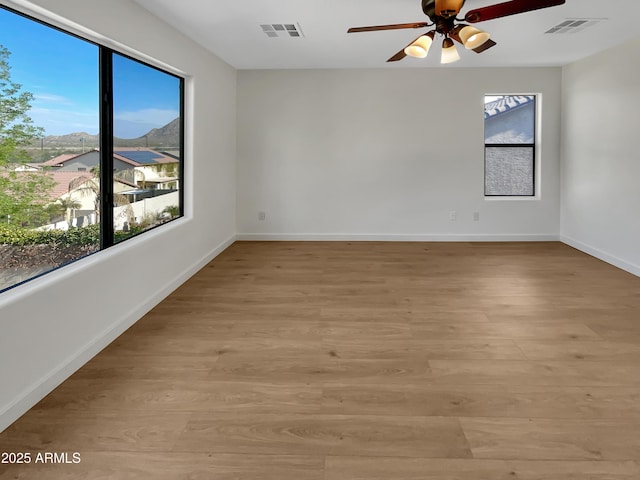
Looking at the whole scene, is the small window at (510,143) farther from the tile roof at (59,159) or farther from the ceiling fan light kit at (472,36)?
the tile roof at (59,159)

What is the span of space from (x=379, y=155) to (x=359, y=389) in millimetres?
4927

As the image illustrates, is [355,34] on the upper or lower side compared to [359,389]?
upper

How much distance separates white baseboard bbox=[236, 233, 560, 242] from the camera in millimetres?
7219

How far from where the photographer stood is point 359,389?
107 inches

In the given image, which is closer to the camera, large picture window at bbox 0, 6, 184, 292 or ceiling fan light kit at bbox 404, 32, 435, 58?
large picture window at bbox 0, 6, 184, 292

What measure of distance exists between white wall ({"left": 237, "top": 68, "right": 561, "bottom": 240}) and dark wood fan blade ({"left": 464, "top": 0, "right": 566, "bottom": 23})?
12.3 feet

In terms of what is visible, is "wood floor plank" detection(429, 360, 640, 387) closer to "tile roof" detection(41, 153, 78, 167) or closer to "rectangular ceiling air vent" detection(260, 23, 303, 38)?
"tile roof" detection(41, 153, 78, 167)

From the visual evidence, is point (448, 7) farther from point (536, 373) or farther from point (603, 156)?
point (603, 156)

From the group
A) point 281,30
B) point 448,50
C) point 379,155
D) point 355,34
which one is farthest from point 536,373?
point 379,155

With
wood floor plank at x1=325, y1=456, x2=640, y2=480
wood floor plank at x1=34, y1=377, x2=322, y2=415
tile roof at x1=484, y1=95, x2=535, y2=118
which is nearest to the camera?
wood floor plank at x1=325, y1=456, x2=640, y2=480

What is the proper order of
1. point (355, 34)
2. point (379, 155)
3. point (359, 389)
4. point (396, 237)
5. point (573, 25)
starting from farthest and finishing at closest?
point (396, 237) < point (379, 155) < point (355, 34) < point (573, 25) < point (359, 389)

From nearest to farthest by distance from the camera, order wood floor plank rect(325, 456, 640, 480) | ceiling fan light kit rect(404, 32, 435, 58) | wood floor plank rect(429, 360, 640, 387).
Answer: wood floor plank rect(325, 456, 640, 480) < wood floor plank rect(429, 360, 640, 387) < ceiling fan light kit rect(404, 32, 435, 58)

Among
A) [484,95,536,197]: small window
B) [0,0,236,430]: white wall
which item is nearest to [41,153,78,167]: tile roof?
[0,0,236,430]: white wall

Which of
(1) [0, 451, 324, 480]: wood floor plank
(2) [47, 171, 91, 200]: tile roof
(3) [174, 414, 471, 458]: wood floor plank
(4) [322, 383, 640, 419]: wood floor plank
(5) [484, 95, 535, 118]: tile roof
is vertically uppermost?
(5) [484, 95, 535, 118]: tile roof
